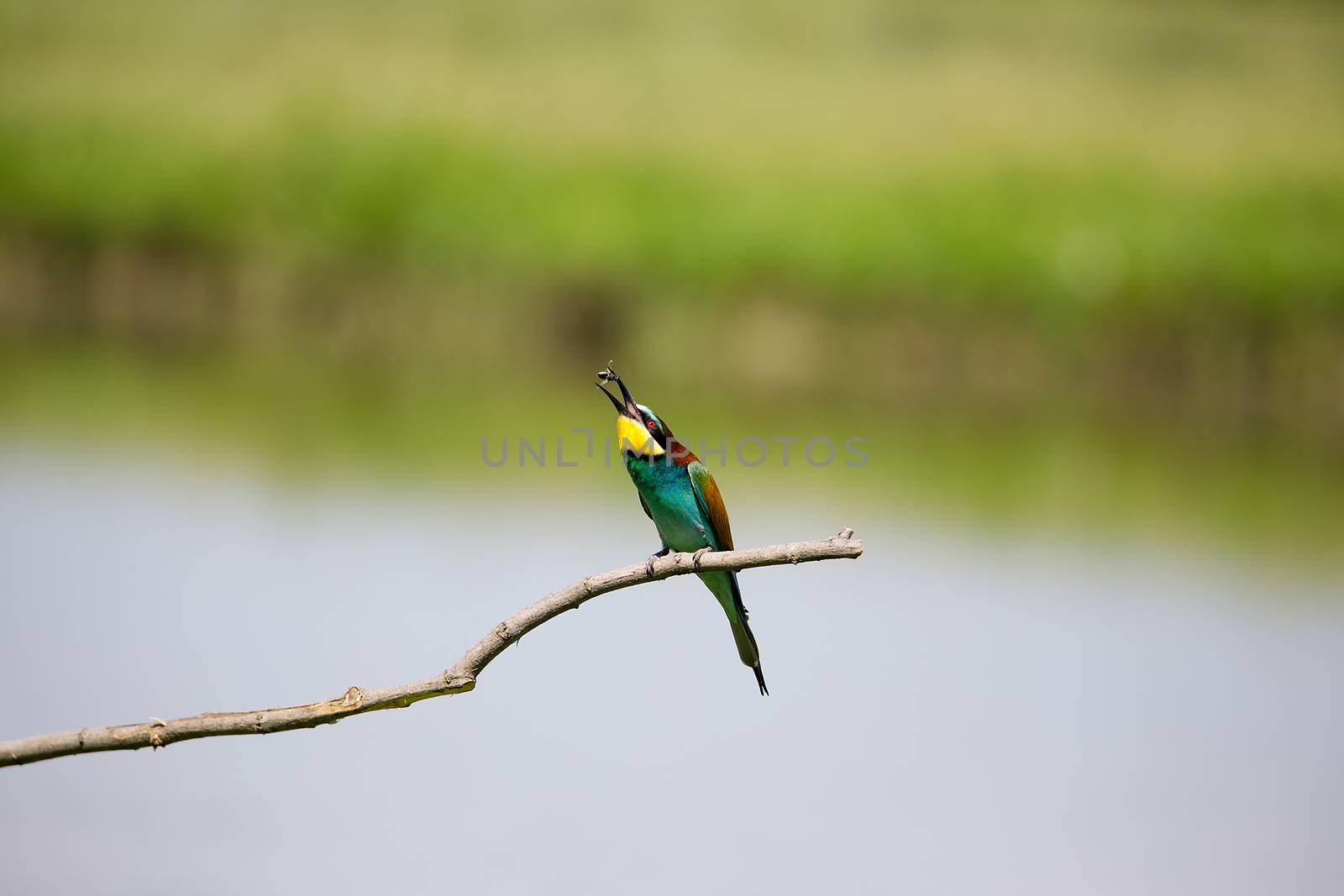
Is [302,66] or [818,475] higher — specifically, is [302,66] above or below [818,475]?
above

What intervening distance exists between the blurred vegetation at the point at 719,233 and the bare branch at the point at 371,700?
856cm

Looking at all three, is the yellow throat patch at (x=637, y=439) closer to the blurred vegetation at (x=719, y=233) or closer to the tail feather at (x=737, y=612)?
the tail feather at (x=737, y=612)

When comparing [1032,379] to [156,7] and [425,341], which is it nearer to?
[425,341]

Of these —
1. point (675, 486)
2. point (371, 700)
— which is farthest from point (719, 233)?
point (371, 700)

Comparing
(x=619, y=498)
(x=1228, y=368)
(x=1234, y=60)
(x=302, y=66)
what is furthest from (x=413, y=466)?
(x=1234, y=60)

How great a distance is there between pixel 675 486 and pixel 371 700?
1.22 m

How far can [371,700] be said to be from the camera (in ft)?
12.3

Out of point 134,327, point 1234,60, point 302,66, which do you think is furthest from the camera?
point 1234,60

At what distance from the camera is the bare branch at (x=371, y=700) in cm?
362

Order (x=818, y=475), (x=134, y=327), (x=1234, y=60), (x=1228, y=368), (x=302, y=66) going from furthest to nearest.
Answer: (x=1234, y=60)
(x=302, y=66)
(x=1228, y=368)
(x=134, y=327)
(x=818, y=475)

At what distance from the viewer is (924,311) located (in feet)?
72.9

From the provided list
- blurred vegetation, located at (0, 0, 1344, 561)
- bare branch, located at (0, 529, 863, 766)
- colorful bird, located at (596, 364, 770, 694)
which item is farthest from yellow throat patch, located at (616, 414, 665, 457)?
blurred vegetation, located at (0, 0, 1344, 561)

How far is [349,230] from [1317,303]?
14.5 metres

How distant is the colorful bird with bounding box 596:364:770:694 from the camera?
4.50 metres
